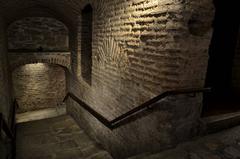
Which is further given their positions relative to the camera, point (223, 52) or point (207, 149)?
point (223, 52)

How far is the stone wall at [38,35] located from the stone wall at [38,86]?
1.93m

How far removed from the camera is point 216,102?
3955mm

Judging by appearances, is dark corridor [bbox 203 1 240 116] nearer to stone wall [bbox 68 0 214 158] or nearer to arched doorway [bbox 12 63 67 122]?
stone wall [bbox 68 0 214 158]

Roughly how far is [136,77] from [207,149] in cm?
136

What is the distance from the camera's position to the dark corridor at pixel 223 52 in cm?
436

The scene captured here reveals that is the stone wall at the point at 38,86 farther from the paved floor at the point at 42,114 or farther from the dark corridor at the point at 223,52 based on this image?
the dark corridor at the point at 223,52

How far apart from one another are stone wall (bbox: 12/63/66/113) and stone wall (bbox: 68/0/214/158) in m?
→ 5.65

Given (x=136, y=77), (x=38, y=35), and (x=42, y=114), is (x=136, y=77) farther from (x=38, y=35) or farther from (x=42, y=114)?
(x=42, y=114)

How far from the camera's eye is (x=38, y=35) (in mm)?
6992

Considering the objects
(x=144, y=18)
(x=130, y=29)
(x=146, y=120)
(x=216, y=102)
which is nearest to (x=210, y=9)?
(x=144, y=18)

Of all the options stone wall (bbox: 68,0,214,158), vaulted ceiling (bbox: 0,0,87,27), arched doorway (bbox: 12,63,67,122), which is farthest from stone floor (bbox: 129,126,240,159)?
arched doorway (bbox: 12,63,67,122)

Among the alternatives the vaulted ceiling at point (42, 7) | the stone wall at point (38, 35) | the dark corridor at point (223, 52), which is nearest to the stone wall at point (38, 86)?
the stone wall at point (38, 35)

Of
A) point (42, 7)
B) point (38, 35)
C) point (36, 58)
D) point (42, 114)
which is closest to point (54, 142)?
point (36, 58)

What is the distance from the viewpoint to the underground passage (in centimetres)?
247
